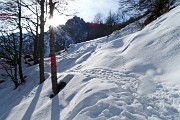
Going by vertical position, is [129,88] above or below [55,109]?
above

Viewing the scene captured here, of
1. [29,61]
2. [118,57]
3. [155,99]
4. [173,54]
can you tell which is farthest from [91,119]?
[29,61]

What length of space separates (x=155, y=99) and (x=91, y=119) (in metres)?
1.78

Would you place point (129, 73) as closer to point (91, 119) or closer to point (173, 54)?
point (173, 54)

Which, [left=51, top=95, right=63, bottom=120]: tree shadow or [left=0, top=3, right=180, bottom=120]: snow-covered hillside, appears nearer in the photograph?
[left=0, top=3, right=180, bottom=120]: snow-covered hillside

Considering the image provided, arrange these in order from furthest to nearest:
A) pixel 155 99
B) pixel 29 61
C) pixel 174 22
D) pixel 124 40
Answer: pixel 29 61 → pixel 124 40 → pixel 174 22 → pixel 155 99

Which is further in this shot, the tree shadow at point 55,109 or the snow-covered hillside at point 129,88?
the tree shadow at point 55,109

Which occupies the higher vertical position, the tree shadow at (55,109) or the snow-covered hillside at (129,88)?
the snow-covered hillside at (129,88)

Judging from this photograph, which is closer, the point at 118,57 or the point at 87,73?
the point at 87,73

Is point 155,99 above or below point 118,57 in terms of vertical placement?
below

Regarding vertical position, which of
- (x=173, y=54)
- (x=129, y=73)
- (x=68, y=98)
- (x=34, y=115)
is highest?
(x=173, y=54)

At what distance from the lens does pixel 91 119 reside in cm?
643

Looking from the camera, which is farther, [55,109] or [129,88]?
[55,109]

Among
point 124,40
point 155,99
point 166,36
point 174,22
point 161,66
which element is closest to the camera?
point 155,99

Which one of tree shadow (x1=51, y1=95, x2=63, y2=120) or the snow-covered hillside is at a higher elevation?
the snow-covered hillside
